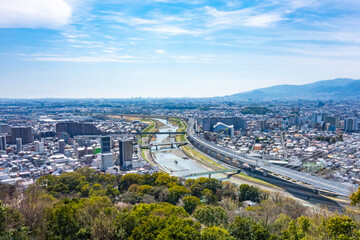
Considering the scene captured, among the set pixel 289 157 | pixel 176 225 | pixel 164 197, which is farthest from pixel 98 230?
pixel 289 157

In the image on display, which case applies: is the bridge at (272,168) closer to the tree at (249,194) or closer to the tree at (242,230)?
the tree at (249,194)

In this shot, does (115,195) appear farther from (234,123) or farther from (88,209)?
(234,123)

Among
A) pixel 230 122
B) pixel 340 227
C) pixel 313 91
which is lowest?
pixel 230 122

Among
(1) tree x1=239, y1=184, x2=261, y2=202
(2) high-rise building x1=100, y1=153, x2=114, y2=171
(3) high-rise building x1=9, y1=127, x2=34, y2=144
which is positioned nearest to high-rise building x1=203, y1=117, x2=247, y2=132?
(3) high-rise building x1=9, y1=127, x2=34, y2=144

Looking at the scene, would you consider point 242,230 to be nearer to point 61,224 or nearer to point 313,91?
point 61,224

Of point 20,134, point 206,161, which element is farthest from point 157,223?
point 20,134

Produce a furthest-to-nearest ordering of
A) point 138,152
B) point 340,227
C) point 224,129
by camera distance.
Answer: point 224,129 → point 138,152 → point 340,227
